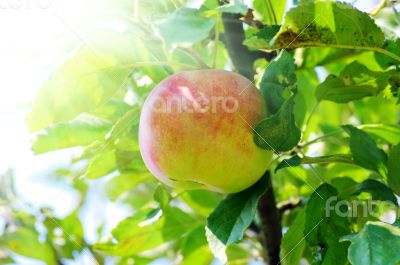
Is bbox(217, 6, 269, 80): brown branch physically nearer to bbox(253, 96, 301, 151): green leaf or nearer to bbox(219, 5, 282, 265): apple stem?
bbox(219, 5, 282, 265): apple stem

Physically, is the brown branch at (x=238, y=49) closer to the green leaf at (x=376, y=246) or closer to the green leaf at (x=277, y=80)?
the green leaf at (x=277, y=80)

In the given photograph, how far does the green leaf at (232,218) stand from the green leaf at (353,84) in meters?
0.22

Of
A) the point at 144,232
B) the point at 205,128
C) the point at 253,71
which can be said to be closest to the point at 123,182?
the point at 144,232

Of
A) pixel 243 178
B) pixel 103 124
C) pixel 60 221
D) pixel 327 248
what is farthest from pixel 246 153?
pixel 60 221

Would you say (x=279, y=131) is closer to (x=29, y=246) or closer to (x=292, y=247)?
(x=292, y=247)

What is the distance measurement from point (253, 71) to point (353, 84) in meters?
0.19

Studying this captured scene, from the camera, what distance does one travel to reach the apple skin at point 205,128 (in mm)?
832

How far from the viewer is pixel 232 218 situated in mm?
930

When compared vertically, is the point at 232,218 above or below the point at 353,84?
below

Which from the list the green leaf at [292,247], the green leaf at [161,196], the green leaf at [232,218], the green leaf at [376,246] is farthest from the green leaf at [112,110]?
the green leaf at [376,246]

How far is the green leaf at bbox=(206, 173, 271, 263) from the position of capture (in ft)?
2.88

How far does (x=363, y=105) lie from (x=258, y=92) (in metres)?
0.63

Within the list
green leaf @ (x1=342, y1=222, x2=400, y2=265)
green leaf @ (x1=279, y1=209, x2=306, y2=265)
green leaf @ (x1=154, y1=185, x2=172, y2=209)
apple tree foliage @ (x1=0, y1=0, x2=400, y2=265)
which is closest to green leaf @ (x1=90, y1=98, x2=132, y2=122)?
apple tree foliage @ (x1=0, y1=0, x2=400, y2=265)

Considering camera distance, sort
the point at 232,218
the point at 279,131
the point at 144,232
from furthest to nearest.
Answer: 1. the point at 144,232
2. the point at 232,218
3. the point at 279,131
